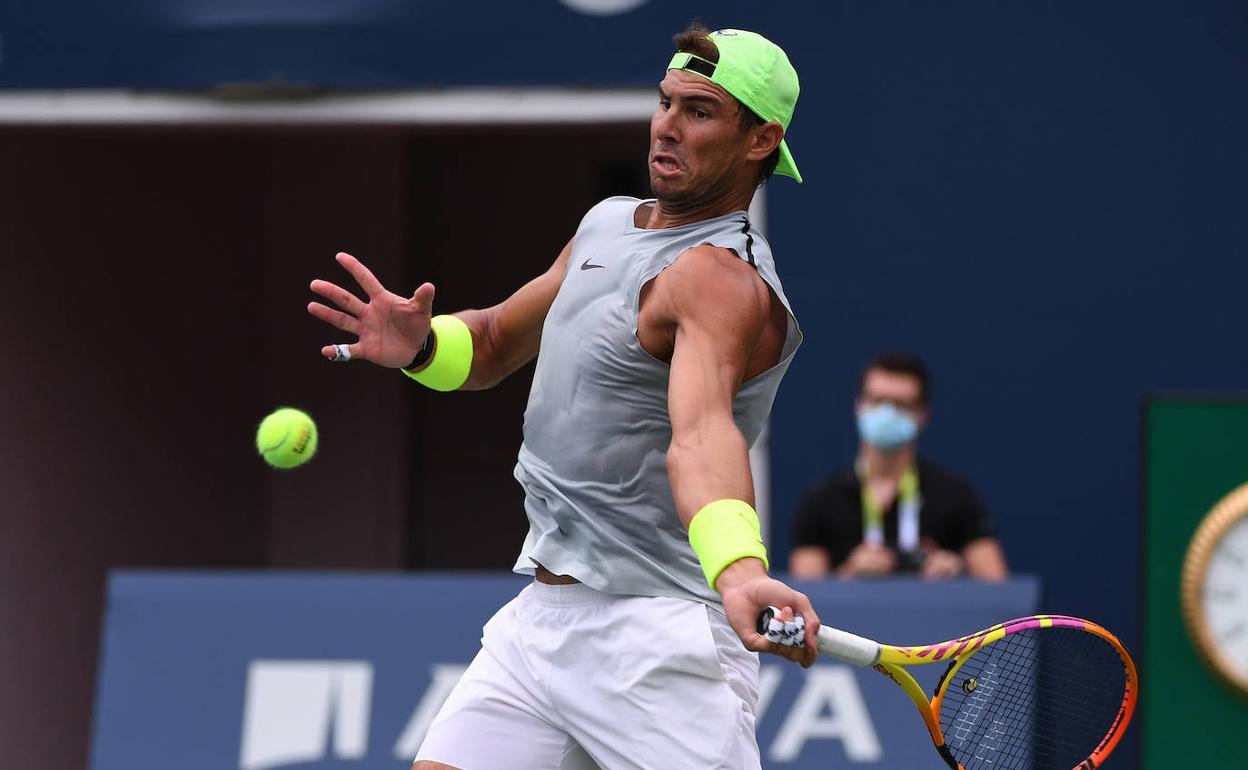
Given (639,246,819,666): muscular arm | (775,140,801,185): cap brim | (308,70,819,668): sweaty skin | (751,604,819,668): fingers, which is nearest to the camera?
(751,604,819,668): fingers

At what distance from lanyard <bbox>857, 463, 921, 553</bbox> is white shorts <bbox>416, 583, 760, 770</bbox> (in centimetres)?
248

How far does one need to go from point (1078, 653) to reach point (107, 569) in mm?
5454

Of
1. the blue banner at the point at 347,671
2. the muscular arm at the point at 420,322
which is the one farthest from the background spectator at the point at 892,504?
the muscular arm at the point at 420,322

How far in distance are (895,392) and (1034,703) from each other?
2.24 metres

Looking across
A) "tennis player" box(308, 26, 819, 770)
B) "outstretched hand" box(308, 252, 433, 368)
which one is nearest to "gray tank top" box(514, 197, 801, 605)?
"tennis player" box(308, 26, 819, 770)

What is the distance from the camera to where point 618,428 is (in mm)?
3438

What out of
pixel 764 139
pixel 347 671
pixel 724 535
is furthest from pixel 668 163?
pixel 347 671

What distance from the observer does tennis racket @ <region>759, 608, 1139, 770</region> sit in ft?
10.9

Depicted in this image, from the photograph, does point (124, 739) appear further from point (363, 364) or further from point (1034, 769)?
point (363, 364)

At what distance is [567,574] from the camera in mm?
3488

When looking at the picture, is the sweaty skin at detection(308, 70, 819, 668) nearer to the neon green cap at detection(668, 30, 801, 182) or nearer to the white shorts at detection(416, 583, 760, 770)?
the neon green cap at detection(668, 30, 801, 182)

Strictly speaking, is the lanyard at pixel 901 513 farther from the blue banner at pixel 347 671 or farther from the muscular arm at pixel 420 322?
the muscular arm at pixel 420 322

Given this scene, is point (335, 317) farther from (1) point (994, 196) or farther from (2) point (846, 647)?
(1) point (994, 196)

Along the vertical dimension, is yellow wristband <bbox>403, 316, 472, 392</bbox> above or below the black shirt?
above
